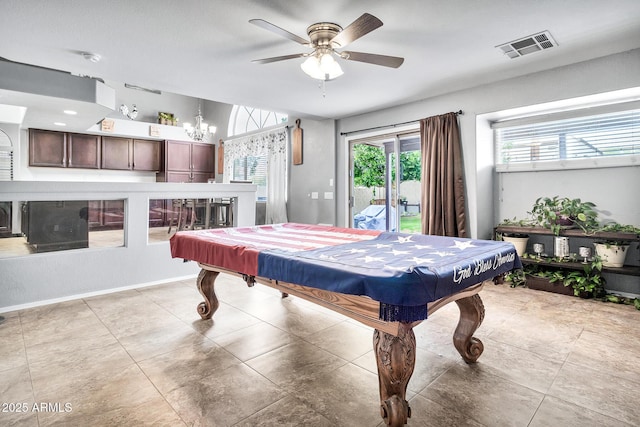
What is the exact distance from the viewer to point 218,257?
219 cm

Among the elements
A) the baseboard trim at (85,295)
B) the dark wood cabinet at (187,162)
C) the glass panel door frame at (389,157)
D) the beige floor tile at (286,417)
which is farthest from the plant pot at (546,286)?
the dark wood cabinet at (187,162)

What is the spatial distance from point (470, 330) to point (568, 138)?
10.6 feet

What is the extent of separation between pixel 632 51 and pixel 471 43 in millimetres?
1640

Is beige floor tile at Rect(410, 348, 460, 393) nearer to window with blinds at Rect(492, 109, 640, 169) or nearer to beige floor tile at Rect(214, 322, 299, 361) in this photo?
beige floor tile at Rect(214, 322, 299, 361)

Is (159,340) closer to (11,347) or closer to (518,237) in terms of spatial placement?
(11,347)

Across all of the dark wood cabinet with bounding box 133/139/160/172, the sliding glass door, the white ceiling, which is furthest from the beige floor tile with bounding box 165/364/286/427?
the dark wood cabinet with bounding box 133/139/160/172

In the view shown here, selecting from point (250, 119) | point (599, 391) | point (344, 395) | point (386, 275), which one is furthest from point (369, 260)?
point (250, 119)

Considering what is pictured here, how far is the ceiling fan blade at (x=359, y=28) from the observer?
2.11 m

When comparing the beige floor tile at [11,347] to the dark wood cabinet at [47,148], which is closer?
the beige floor tile at [11,347]

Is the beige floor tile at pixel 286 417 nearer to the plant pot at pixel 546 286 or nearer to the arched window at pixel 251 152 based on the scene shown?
the plant pot at pixel 546 286

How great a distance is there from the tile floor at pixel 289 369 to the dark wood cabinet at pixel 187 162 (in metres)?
5.97

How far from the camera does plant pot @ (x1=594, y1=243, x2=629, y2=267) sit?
11.0ft

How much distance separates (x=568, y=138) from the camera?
155 inches

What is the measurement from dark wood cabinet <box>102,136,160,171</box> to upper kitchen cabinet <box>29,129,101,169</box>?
0.20 m
